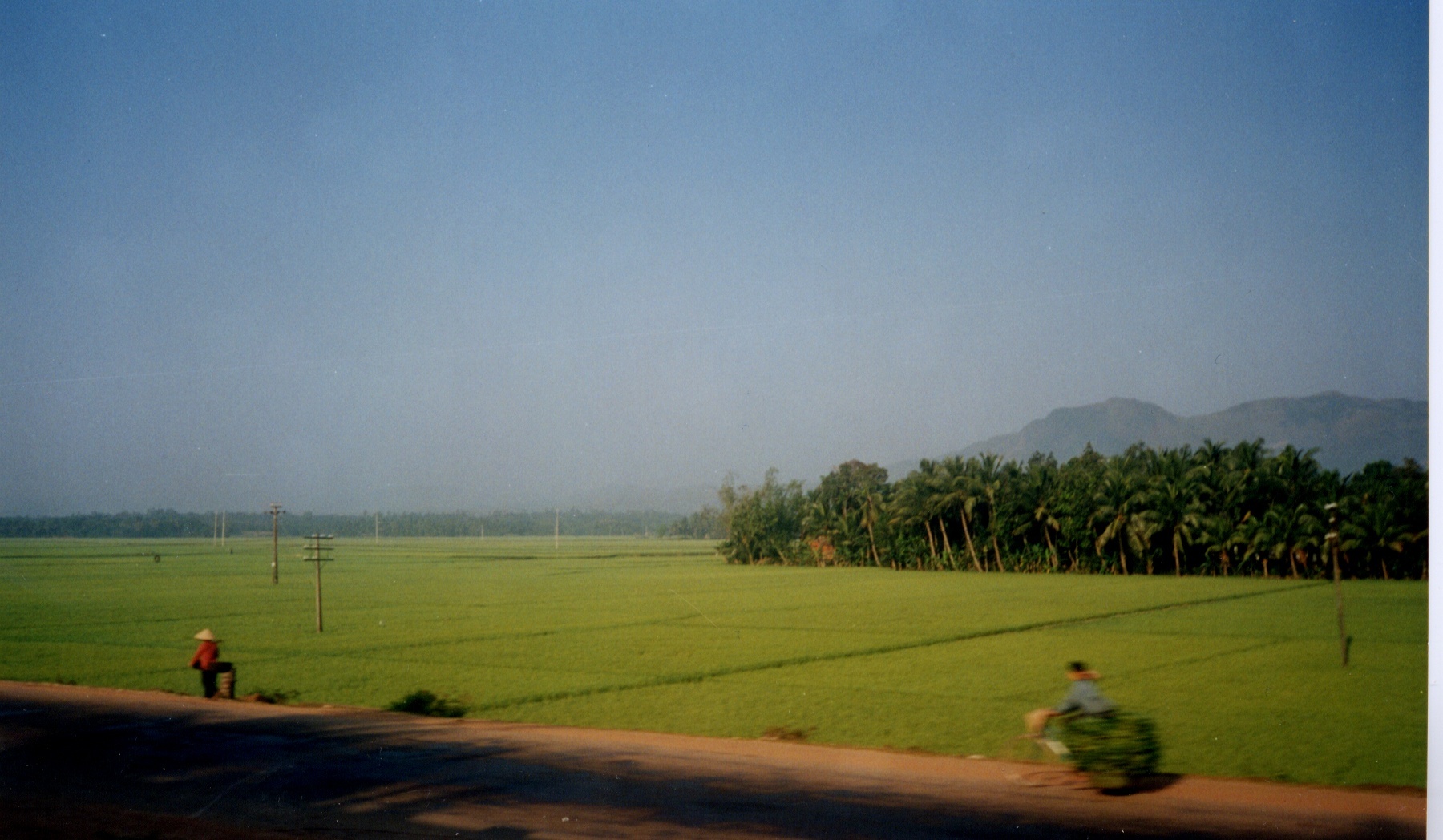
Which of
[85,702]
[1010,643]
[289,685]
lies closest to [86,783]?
[85,702]

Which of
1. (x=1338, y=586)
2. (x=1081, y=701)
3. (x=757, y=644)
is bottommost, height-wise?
(x=757, y=644)

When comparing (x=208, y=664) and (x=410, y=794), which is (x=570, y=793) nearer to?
(x=410, y=794)

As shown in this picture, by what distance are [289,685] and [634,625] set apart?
15.8ft

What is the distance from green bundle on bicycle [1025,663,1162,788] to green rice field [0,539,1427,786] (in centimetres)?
76

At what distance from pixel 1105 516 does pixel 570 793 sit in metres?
8.90

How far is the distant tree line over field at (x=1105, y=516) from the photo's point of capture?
1023 centimetres

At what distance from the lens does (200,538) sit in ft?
35.4

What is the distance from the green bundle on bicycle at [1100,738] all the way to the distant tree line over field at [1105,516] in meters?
4.01

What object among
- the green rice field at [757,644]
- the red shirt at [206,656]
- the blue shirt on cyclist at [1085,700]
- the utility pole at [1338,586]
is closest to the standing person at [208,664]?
the red shirt at [206,656]

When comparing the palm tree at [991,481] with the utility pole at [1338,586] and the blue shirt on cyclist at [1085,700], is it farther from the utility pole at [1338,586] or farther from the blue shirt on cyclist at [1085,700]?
the blue shirt on cyclist at [1085,700]

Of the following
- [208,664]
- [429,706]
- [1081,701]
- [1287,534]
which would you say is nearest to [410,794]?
[429,706]

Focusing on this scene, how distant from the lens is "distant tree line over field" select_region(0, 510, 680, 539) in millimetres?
9328

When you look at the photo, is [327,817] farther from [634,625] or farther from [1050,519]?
[1050,519]

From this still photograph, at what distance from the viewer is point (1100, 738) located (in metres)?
5.33
